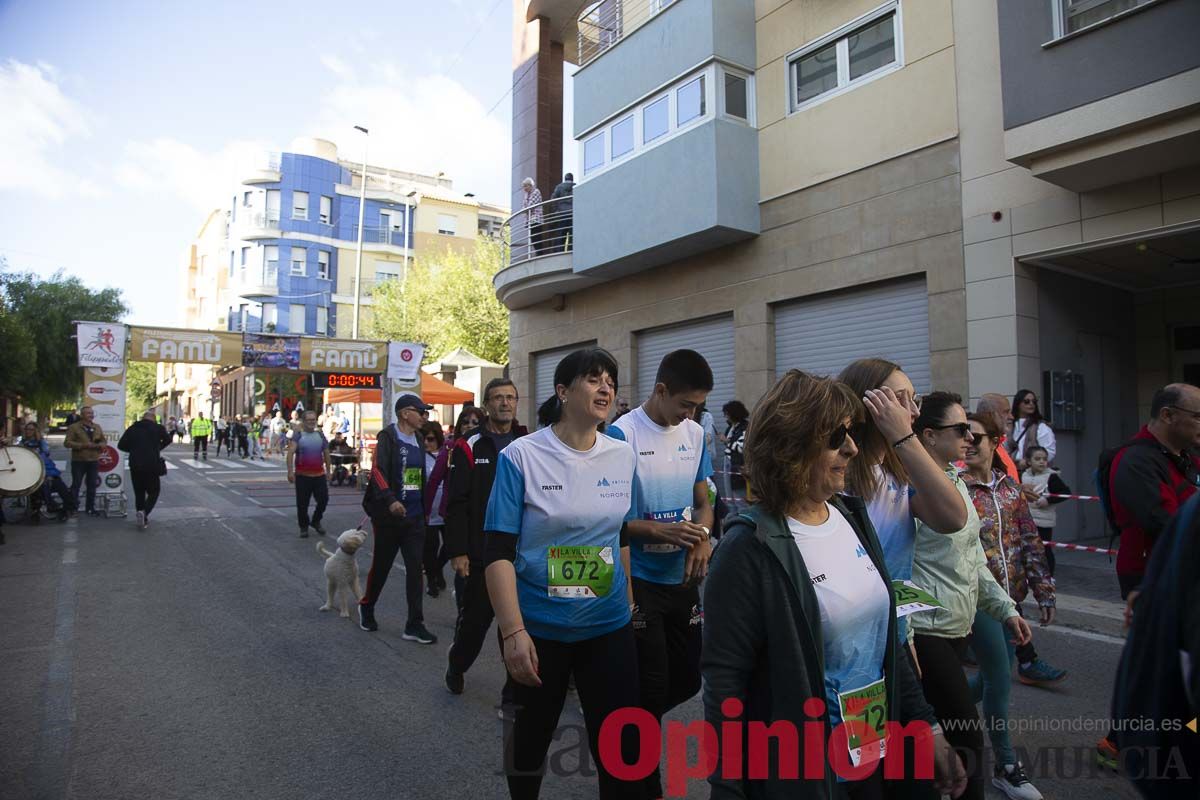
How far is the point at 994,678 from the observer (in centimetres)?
345

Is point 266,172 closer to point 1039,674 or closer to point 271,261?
point 271,261

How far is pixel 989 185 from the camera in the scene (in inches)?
405

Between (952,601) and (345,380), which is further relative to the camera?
(345,380)

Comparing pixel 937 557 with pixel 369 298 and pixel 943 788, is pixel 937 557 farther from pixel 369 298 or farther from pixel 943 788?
pixel 369 298

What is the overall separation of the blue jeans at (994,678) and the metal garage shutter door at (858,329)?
7192mm

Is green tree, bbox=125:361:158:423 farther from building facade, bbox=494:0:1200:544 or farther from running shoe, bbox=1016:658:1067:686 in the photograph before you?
running shoe, bbox=1016:658:1067:686

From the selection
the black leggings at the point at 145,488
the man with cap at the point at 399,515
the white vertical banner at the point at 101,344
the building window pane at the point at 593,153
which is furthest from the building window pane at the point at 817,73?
the white vertical banner at the point at 101,344

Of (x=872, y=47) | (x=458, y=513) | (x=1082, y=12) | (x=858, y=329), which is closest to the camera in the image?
(x=458, y=513)

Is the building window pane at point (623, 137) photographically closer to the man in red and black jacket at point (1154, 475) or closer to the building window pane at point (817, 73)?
the building window pane at point (817, 73)

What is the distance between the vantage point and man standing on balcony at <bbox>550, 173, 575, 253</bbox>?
1761 centimetres

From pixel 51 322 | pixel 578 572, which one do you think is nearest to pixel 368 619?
pixel 578 572

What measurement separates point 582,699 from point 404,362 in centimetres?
1636

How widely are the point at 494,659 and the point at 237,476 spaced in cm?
2079

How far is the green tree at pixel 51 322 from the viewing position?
3866 cm
